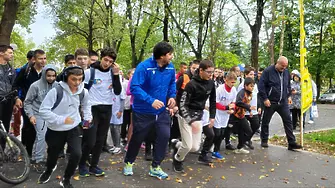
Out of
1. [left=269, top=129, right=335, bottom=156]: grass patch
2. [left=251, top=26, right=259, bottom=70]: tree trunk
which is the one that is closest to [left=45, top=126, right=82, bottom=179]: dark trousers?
[left=269, top=129, right=335, bottom=156]: grass patch

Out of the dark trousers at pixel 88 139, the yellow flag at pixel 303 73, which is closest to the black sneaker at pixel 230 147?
the yellow flag at pixel 303 73

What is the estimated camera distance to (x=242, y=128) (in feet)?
22.8

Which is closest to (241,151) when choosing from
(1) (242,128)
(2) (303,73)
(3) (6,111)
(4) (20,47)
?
(1) (242,128)

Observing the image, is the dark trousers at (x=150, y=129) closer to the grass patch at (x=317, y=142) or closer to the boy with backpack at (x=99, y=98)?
the boy with backpack at (x=99, y=98)

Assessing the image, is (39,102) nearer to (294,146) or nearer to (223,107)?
(223,107)

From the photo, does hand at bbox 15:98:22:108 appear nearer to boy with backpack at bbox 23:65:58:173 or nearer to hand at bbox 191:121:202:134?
boy with backpack at bbox 23:65:58:173

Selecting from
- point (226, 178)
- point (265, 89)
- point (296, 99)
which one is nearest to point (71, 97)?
point (226, 178)

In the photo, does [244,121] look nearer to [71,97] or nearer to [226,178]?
[226,178]

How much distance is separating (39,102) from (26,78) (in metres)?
0.56

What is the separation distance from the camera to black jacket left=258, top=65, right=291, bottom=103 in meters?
7.43

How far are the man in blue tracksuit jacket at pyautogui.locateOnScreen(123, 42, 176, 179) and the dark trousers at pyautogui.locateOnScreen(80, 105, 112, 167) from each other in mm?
476

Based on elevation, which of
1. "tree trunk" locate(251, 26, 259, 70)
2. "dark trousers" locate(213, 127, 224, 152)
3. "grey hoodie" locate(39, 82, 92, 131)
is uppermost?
"tree trunk" locate(251, 26, 259, 70)

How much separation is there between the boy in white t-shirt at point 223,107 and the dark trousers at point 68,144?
3056mm

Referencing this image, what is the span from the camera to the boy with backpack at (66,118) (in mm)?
4215
